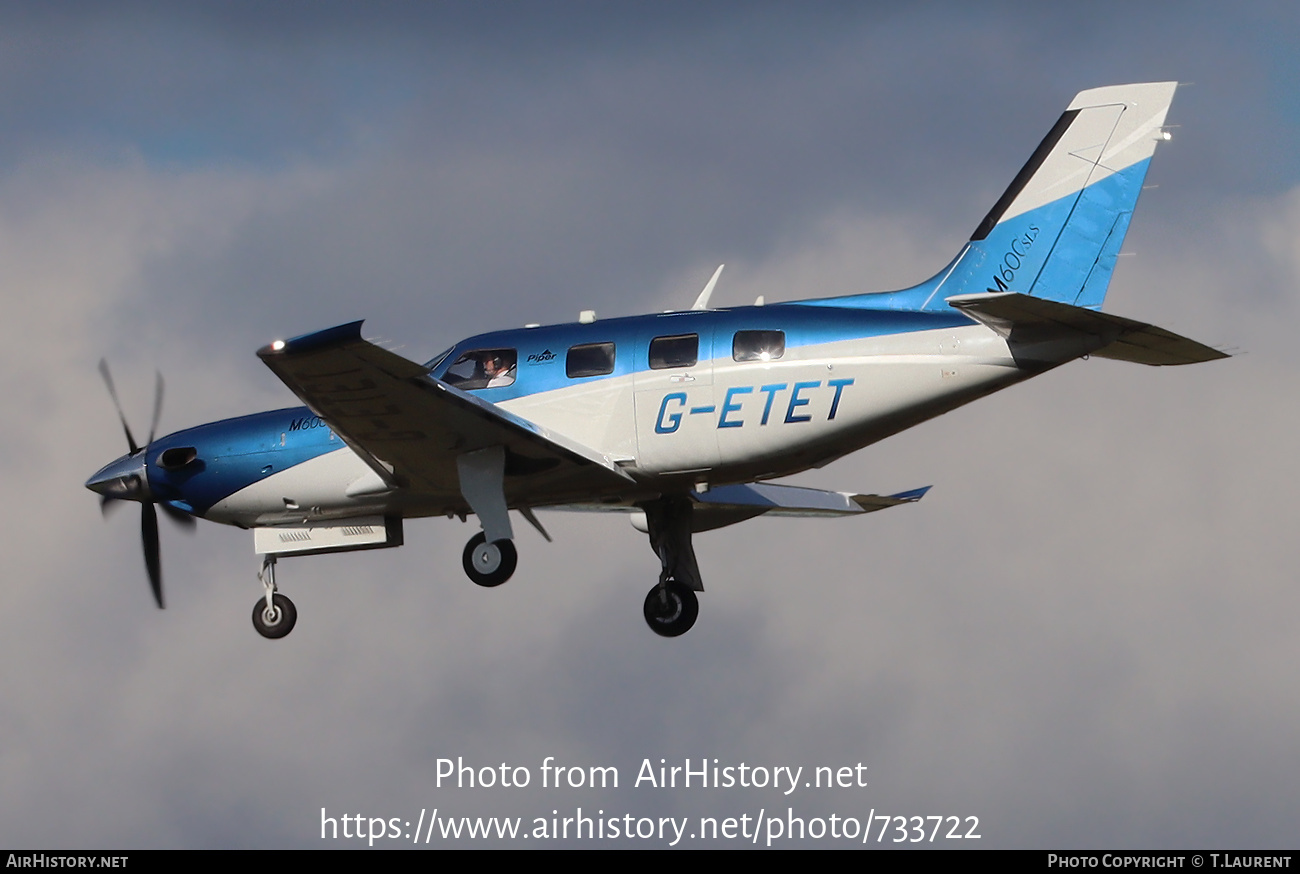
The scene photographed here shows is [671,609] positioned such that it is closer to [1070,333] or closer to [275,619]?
[275,619]

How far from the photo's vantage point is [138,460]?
28172mm

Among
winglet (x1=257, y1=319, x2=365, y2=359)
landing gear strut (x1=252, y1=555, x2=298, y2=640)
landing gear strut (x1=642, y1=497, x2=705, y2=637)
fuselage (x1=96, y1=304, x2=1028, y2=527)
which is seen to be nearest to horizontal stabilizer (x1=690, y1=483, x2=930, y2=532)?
landing gear strut (x1=642, y1=497, x2=705, y2=637)

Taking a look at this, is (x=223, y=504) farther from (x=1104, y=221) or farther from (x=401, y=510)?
(x=1104, y=221)

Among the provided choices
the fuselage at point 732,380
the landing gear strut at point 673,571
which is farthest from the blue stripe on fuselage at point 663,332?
the landing gear strut at point 673,571

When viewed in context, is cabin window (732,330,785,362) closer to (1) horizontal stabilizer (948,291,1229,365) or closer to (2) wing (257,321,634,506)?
(2) wing (257,321,634,506)

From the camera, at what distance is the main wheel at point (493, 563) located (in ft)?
81.9

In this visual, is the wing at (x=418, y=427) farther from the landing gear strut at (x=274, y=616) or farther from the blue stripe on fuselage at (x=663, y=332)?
the landing gear strut at (x=274, y=616)

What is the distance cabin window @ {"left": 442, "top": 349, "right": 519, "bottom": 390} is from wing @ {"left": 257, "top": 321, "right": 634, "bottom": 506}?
105 cm

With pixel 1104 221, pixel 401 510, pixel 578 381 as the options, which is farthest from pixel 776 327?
pixel 401 510

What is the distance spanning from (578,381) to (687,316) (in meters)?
1.84

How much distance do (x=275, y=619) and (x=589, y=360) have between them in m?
7.30

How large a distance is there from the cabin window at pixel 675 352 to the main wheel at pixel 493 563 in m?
3.41

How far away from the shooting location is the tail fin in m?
24.9

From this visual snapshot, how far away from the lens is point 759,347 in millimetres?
24250
